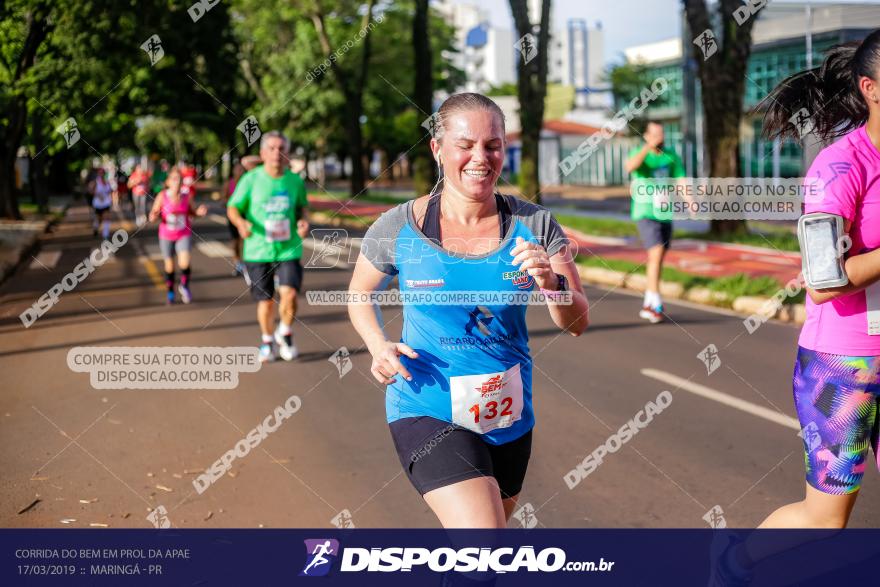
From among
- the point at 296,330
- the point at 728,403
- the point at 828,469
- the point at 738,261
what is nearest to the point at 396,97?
the point at 738,261

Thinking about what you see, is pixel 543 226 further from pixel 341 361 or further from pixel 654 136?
pixel 654 136

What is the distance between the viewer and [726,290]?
467 inches

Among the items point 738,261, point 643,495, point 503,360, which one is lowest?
point 738,261

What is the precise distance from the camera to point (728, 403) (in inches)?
273

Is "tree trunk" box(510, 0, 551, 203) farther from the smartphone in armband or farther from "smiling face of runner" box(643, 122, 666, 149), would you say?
the smartphone in armband

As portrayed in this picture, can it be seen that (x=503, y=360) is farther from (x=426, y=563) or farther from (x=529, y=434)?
(x=426, y=563)

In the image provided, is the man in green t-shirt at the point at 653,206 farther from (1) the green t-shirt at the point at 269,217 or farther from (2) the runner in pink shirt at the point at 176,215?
(2) the runner in pink shirt at the point at 176,215

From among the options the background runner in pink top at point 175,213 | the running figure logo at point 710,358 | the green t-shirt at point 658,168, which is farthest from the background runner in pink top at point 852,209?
the background runner in pink top at point 175,213

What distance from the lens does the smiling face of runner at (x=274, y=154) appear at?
828 cm

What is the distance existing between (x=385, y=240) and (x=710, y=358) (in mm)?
6004

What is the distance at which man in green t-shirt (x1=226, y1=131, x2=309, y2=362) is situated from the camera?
8.53m

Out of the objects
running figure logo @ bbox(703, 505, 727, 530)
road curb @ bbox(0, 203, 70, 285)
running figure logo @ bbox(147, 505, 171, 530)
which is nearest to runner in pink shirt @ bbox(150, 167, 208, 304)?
road curb @ bbox(0, 203, 70, 285)

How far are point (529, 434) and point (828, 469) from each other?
93cm

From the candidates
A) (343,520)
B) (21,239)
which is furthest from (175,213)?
(21,239)
